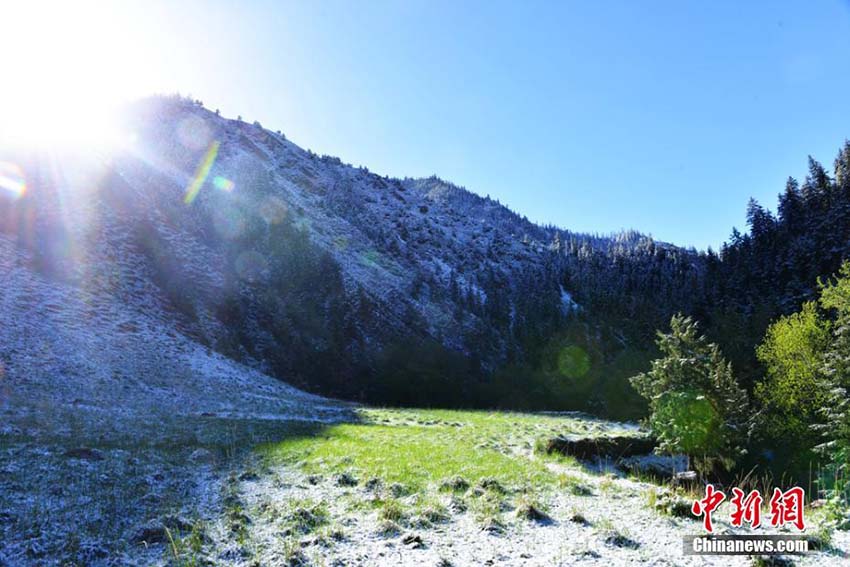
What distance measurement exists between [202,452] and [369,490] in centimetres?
842

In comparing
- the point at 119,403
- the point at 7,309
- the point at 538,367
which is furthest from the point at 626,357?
the point at 7,309

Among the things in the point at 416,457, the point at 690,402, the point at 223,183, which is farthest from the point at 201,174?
the point at 690,402

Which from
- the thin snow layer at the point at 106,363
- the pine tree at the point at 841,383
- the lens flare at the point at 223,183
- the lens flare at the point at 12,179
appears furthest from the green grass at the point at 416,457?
the lens flare at the point at 223,183

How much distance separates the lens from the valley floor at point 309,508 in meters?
9.55

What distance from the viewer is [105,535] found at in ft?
34.3

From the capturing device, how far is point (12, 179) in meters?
64.3

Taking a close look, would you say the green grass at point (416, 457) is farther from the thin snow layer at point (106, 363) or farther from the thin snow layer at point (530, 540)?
the thin snow layer at point (106, 363)

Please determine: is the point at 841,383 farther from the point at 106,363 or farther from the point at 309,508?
the point at 106,363

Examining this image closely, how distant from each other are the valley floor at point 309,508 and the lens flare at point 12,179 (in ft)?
184

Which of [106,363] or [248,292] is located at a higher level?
[248,292]

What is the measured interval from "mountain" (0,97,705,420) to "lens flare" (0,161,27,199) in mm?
389

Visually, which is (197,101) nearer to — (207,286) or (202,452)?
(207,286)

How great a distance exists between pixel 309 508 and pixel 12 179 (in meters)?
76.4

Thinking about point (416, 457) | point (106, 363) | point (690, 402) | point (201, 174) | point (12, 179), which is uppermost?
point (201, 174)
